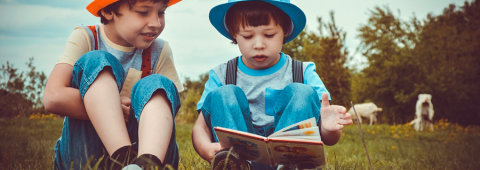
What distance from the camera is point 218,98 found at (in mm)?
1890

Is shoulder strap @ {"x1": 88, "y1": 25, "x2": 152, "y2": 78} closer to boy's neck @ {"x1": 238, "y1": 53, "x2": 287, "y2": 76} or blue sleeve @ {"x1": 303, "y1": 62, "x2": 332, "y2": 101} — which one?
boy's neck @ {"x1": 238, "y1": 53, "x2": 287, "y2": 76}

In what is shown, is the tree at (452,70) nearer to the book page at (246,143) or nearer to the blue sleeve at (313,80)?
the blue sleeve at (313,80)

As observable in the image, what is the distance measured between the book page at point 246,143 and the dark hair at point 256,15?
0.74 metres

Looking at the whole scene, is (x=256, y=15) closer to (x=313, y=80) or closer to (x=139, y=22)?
(x=313, y=80)

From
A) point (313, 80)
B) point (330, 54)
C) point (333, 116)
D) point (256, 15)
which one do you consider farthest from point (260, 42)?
point (330, 54)

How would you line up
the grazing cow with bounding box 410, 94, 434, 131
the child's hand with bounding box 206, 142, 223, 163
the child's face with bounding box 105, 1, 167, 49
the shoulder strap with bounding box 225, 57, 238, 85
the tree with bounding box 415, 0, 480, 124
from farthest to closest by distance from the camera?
the tree with bounding box 415, 0, 480, 124 → the grazing cow with bounding box 410, 94, 434, 131 → the shoulder strap with bounding box 225, 57, 238, 85 → the child's face with bounding box 105, 1, 167, 49 → the child's hand with bounding box 206, 142, 223, 163

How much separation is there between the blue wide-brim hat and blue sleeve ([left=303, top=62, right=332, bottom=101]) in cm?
24

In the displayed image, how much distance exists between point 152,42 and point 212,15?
1.31ft

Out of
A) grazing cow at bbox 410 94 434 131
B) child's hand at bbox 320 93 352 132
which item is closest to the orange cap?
child's hand at bbox 320 93 352 132

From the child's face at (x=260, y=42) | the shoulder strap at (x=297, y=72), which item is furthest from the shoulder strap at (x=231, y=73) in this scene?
the shoulder strap at (x=297, y=72)

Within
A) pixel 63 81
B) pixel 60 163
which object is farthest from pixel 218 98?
pixel 60 163

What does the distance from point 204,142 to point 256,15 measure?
2.47 feet

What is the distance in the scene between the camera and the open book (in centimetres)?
152

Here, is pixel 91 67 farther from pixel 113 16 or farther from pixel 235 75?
pixel 235 75
